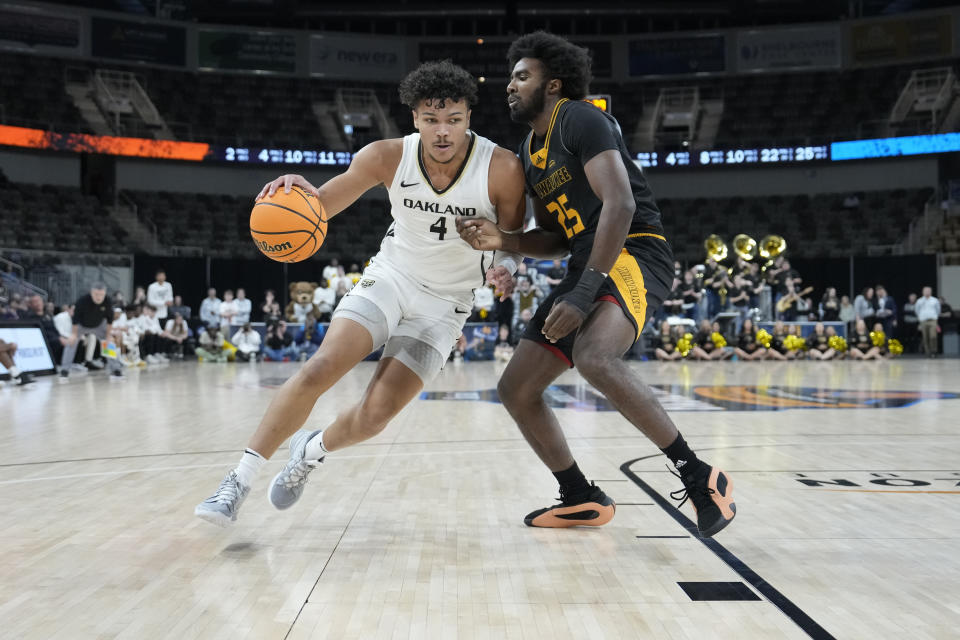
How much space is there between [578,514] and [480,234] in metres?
1.21

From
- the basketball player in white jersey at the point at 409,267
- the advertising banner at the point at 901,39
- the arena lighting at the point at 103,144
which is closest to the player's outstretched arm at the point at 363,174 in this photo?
the basketball player in white jersey at the point at 409,267

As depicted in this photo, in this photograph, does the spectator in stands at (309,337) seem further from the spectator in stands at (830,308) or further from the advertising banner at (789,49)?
the advertising banner at (789,49)

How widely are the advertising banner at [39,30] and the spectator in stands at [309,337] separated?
14737 mm

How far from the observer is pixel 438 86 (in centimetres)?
346

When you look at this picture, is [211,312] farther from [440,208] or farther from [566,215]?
[566,215]

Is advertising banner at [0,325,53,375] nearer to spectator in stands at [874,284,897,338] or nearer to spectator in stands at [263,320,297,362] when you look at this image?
spectator in stands at [263,320,297,362]

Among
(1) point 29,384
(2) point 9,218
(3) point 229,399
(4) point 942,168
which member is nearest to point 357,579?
(3) point 229,399

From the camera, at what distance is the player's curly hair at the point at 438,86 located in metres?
3.46

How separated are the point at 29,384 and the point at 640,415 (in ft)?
34.0

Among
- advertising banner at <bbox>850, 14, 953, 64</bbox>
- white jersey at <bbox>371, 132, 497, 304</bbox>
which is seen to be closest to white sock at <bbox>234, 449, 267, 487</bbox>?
white jersey at <bbox>371, 132, 497, 304</bbox>

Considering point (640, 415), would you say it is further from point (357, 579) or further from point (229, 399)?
point (229, 399)

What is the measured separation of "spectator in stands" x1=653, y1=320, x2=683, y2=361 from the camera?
17453 mm

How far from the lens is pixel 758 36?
28438 mm

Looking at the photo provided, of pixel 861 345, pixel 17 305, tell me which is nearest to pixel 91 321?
pixel 17 305
